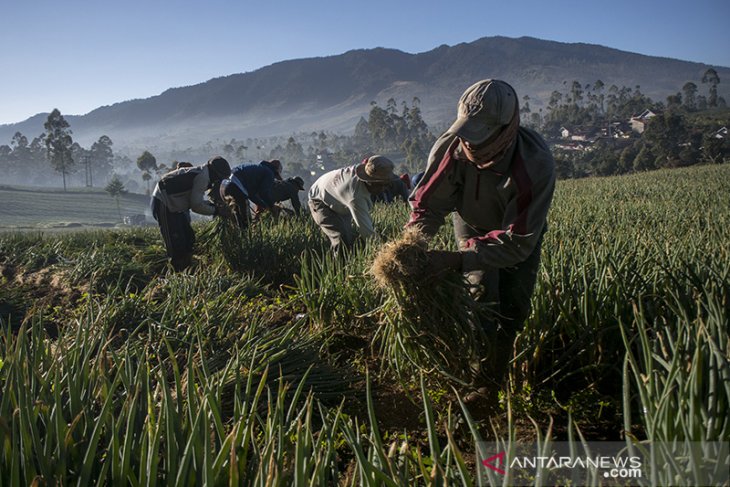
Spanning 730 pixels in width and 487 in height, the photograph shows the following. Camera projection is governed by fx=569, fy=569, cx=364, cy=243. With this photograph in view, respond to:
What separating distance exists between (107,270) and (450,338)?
179 inches

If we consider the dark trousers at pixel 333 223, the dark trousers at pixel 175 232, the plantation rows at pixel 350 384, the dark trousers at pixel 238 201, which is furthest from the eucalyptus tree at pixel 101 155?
the plantation rows at pixel 350 384

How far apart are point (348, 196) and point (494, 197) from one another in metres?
2.51

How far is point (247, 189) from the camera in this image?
271 inches

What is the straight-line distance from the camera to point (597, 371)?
99.3 inches

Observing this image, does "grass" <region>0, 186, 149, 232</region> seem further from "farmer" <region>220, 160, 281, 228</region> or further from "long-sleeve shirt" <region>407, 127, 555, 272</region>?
"long-sleeve shirt" <region>407, 127, 555, 272</region>

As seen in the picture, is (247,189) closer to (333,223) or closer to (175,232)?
(175,232)

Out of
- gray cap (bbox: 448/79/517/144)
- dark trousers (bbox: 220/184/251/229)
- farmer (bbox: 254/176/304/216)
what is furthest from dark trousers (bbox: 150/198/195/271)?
gray cap (bbox: 448/79/517/144)

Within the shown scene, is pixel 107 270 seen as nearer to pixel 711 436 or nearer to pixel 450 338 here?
pixel 450 338

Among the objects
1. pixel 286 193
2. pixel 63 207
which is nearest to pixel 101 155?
pixel 63 207

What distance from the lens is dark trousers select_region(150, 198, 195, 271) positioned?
5.93 meters

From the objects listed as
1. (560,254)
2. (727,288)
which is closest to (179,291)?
(560,254)

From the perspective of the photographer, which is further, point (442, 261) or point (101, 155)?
point (101, 155)

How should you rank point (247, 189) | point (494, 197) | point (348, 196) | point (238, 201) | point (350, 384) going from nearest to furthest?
point (494, 197) < point (350, 384) < point (348, 196) < point (238, 201) < point (247, 189)

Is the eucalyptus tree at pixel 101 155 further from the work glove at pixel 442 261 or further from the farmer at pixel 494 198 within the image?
the work glove at pixel 442 261
